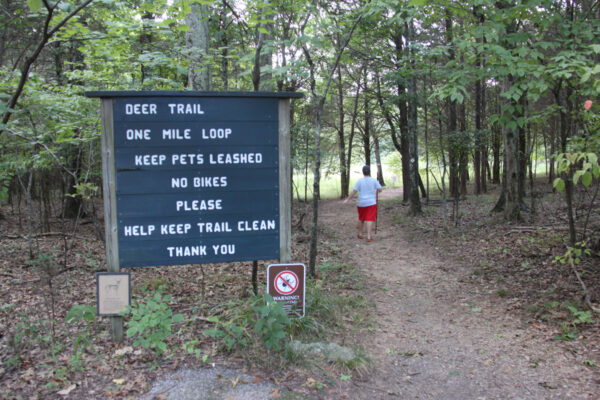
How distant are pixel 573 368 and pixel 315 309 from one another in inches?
107

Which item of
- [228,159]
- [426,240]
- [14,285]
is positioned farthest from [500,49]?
[14,285]

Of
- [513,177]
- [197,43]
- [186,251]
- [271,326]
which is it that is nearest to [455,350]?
[271,326]

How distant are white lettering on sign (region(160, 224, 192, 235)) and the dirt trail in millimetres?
2221

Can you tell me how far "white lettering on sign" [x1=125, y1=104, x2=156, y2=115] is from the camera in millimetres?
3997

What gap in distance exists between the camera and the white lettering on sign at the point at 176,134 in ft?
13.3

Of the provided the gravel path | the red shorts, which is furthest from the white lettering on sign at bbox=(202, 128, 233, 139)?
the red shorts

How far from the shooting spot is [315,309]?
16.1 feet

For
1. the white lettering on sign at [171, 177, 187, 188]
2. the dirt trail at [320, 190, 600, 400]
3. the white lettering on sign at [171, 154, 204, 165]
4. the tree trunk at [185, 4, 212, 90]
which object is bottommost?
the dirt trail at [320, 190, 600, 400]

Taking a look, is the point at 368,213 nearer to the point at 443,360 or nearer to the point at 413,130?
the point at 413,130

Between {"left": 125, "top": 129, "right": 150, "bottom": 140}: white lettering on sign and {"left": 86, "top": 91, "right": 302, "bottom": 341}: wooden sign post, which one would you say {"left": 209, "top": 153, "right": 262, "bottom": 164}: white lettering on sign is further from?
{"left": 125, "top": 129, "right": 150, "bottom": 140}: white lettering on sign

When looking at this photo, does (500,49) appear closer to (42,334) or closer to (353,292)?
(353,292)

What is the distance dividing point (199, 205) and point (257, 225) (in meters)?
0.65

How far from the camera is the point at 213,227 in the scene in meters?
4.18

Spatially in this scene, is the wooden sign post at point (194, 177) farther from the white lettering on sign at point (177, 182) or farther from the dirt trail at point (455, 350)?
the dirt trail at point (455, 350)
